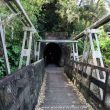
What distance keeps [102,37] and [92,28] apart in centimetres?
897

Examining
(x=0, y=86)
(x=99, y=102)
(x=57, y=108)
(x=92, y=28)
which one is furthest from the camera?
(x=92, y=28)

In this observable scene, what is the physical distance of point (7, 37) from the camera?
38.2 feet

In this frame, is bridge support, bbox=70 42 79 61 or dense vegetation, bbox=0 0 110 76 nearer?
bridge support, bbox=70 42 79 61

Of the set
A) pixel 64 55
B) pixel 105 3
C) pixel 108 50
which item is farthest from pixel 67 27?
pixel 108 50

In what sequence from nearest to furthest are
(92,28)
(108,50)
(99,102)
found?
(99,102), (92,28), (108,50)

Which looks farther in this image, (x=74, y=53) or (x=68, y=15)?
(x=68, y=15)

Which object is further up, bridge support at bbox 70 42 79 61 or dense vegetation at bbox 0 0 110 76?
dense vegetation at bbox 0 0 110 76

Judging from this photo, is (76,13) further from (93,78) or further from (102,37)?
(93,78)

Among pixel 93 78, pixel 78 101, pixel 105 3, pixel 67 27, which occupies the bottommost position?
pixel 78 101

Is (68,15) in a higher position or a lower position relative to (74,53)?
higher

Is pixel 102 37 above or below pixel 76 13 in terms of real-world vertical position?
below

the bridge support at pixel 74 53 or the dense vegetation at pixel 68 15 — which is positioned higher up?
the dense vegetation at pixel 68 15

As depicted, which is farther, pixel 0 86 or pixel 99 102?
pixel 99 102

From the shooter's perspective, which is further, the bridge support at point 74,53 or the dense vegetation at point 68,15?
the dense vegetation at point 68,15
